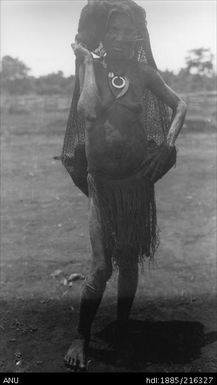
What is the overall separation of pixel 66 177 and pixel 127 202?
6369mm

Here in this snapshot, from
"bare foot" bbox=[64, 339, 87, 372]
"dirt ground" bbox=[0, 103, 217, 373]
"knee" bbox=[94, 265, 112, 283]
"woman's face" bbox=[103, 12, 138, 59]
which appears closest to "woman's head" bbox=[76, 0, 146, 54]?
"woman's face" bbox=[103, 12, 138, 59]

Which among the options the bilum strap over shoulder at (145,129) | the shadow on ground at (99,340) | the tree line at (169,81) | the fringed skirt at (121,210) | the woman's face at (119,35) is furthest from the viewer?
the tree line at (169,81)

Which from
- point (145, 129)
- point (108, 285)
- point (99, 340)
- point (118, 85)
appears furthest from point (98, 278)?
point (108, 285)

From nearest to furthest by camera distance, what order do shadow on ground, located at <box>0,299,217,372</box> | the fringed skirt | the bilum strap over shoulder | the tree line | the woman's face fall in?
the woman's face
the bilum strap over shoulder
the fringed skirt
shadow on ground, located at <box>0,299,217,372</box>
the tree line

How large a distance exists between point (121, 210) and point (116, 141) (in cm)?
49

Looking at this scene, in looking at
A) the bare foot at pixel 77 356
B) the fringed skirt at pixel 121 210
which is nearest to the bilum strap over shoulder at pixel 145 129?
the fringed skirt at pixel 121 210

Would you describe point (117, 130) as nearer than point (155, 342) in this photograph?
Yes

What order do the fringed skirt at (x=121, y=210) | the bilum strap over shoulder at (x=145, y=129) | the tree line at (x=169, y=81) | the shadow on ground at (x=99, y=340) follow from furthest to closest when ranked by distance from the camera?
the tree line at (x=169, y=81)
the shadow on ground at (x=99, y=340)
the fringed skirt at (x=121, y=210)
the bilum strap over shoulder at (x=145, y=129)

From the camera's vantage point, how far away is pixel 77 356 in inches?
134

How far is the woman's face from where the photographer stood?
10.2 feet

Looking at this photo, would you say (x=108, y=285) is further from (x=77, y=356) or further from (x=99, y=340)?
(x=77, y=356)

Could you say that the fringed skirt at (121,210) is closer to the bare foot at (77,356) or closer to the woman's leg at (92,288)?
the woman's leg at (92,288)

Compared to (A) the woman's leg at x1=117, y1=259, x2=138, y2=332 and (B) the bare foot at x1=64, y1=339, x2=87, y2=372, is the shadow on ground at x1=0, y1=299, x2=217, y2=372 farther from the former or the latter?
(A) the woman's leg at x1=117, y1=259, x2=138, y2=332

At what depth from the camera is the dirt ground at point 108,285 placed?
360 centimetres
